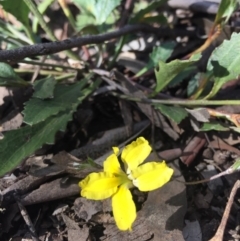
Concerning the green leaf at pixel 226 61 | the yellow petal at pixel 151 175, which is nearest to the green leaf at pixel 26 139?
the yellow petal at pixel 151 175

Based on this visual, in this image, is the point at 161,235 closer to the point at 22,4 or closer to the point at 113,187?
the point at 113,187

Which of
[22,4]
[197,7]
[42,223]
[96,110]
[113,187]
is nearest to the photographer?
[113,187]

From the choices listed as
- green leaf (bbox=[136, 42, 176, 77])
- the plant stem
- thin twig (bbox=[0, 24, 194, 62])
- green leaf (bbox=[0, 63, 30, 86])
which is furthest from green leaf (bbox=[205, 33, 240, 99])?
green leaf (bbox=[0, 63, 30, 86])

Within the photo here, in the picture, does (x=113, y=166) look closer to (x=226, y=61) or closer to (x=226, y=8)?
(x=226, y=61)

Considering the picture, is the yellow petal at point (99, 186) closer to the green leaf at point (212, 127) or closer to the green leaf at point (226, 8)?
the green leaf at point (212, 127)

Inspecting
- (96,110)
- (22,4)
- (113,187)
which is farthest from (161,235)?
(22,4)

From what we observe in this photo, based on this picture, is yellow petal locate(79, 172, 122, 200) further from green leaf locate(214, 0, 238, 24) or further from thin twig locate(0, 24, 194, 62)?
green leaf locate(214, 0, 238, 24)
